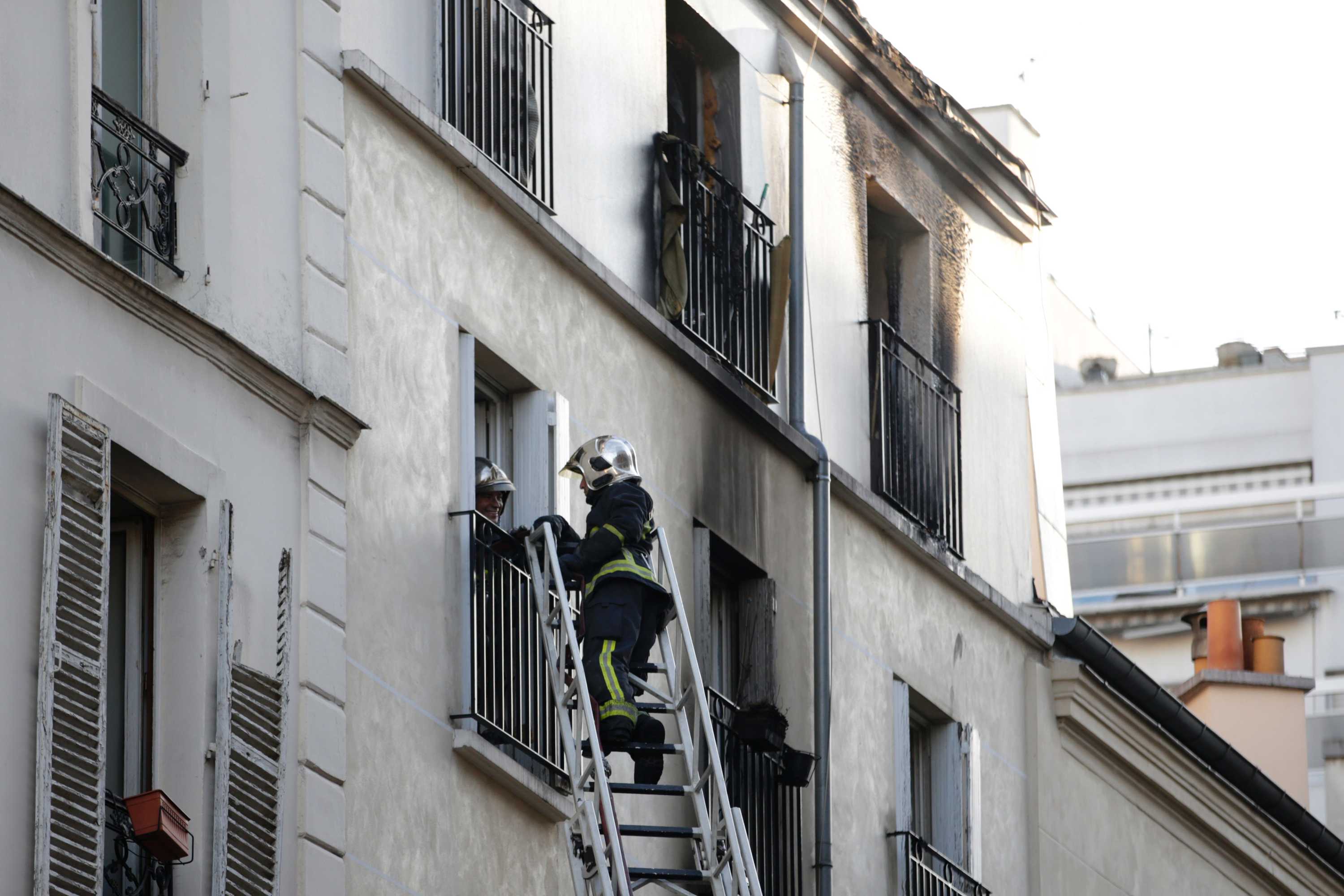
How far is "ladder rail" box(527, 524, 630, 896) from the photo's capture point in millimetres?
13164

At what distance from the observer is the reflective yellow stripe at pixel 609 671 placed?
13.9m

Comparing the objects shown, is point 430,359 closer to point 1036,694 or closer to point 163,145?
point 163,145

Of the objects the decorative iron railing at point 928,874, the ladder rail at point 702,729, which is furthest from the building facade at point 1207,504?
the ladder rail at point 702,729

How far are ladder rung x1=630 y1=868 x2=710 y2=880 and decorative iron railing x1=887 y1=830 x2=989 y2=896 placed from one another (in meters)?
5.43

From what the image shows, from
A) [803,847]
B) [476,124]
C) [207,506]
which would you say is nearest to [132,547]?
[207,506]

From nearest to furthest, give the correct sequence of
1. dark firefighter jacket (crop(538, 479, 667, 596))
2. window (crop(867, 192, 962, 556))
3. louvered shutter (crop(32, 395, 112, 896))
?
louvered shutter (crop(32, 395, 112, 896)) < dark firefighter jacket (crop(538, 479, 667, 596)) < window (crop(867, 192, 962, 556))

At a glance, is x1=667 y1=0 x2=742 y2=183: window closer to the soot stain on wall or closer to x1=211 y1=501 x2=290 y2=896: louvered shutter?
the soot stain on wall

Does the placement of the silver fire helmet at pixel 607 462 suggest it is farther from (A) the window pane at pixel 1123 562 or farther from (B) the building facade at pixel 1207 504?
(A) the window pane at pixel 1123 562

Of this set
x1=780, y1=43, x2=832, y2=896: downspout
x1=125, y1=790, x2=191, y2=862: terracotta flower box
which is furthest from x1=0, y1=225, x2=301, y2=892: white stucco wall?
x1=780, y1=43, x2=832, y2=896: downspout

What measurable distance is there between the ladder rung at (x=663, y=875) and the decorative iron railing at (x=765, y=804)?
2675mm

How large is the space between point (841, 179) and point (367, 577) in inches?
289

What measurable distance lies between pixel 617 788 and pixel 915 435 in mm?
6796

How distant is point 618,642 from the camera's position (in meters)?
14.2

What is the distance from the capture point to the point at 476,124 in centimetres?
1498
